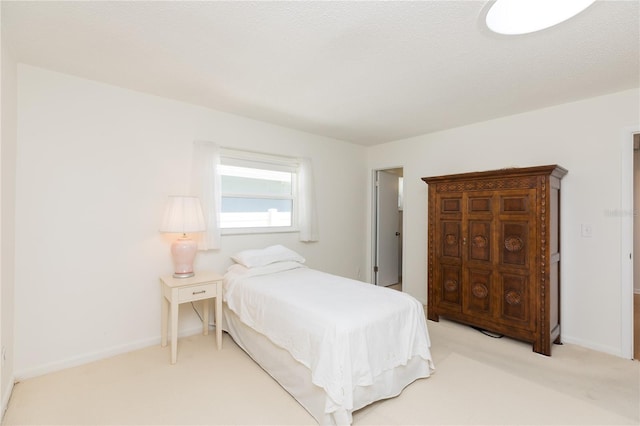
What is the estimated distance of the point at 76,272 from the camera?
2467mm

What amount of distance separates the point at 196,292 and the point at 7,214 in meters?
1.35

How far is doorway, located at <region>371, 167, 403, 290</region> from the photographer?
15.8 feet

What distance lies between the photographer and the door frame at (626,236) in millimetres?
2632

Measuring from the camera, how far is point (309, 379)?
75.0 inches

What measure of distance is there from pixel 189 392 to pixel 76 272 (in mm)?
1385

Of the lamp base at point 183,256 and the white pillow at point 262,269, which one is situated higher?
the lamp base at point 183,256

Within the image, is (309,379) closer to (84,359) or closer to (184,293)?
(184,293)

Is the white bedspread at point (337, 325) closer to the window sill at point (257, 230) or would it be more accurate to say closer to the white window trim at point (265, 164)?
the window sill at point (257, 230)

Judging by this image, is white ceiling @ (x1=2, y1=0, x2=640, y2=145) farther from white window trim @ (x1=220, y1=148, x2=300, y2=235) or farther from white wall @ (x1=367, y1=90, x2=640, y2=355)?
white window trim @ (x1=220, y1=148, x2=300, y2=235)

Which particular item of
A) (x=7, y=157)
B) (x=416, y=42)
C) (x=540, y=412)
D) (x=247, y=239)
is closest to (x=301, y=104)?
(x=416, y=42)

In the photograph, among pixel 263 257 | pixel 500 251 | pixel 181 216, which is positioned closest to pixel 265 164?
pixel 263 257

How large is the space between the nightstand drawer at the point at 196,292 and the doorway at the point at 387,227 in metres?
2.79

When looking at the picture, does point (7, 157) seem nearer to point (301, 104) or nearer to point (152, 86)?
point (152, 86)

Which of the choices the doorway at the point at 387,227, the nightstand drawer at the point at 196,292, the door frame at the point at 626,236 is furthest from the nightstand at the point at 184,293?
the door frame at the point at 626,236
